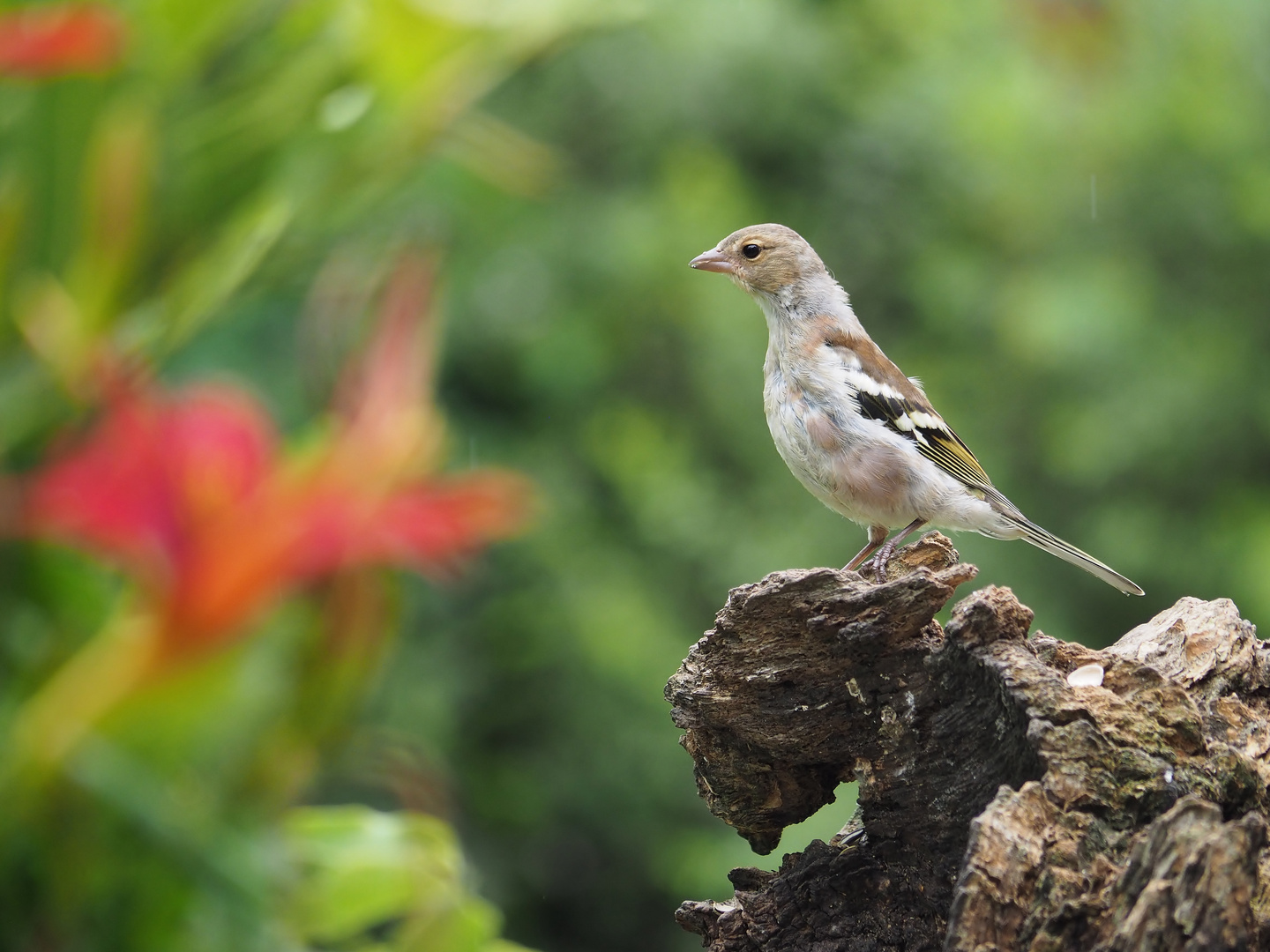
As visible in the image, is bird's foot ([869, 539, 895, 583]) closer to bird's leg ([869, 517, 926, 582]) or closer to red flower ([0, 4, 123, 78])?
bird's leg ([869, 517, 926, 582])

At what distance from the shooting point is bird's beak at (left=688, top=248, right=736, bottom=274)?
4.51 meters

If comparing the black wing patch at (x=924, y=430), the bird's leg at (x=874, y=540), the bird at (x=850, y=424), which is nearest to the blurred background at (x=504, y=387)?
the bird at (x=850, y=424)

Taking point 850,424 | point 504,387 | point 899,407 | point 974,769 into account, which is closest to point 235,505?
point 974,769

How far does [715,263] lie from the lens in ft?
14.8

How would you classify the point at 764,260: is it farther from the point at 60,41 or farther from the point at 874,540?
the point at 60,41

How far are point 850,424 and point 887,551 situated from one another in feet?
1.73

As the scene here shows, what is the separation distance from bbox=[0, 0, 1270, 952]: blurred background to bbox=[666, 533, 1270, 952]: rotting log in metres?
0.69

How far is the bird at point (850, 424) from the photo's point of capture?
399 cm

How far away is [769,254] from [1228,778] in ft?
8.93

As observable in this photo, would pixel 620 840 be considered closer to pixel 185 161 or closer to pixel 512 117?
pixel 512 117

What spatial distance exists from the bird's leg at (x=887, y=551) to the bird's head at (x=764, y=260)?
100cm

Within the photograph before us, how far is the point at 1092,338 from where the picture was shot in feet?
19.4

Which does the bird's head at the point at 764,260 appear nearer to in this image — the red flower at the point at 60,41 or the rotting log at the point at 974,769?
the rotting log at the point at 974,769

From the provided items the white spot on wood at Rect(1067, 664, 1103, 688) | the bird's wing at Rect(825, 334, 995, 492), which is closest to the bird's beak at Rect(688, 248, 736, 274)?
the bird's wing at Rect(825, 334, 995, 492)
